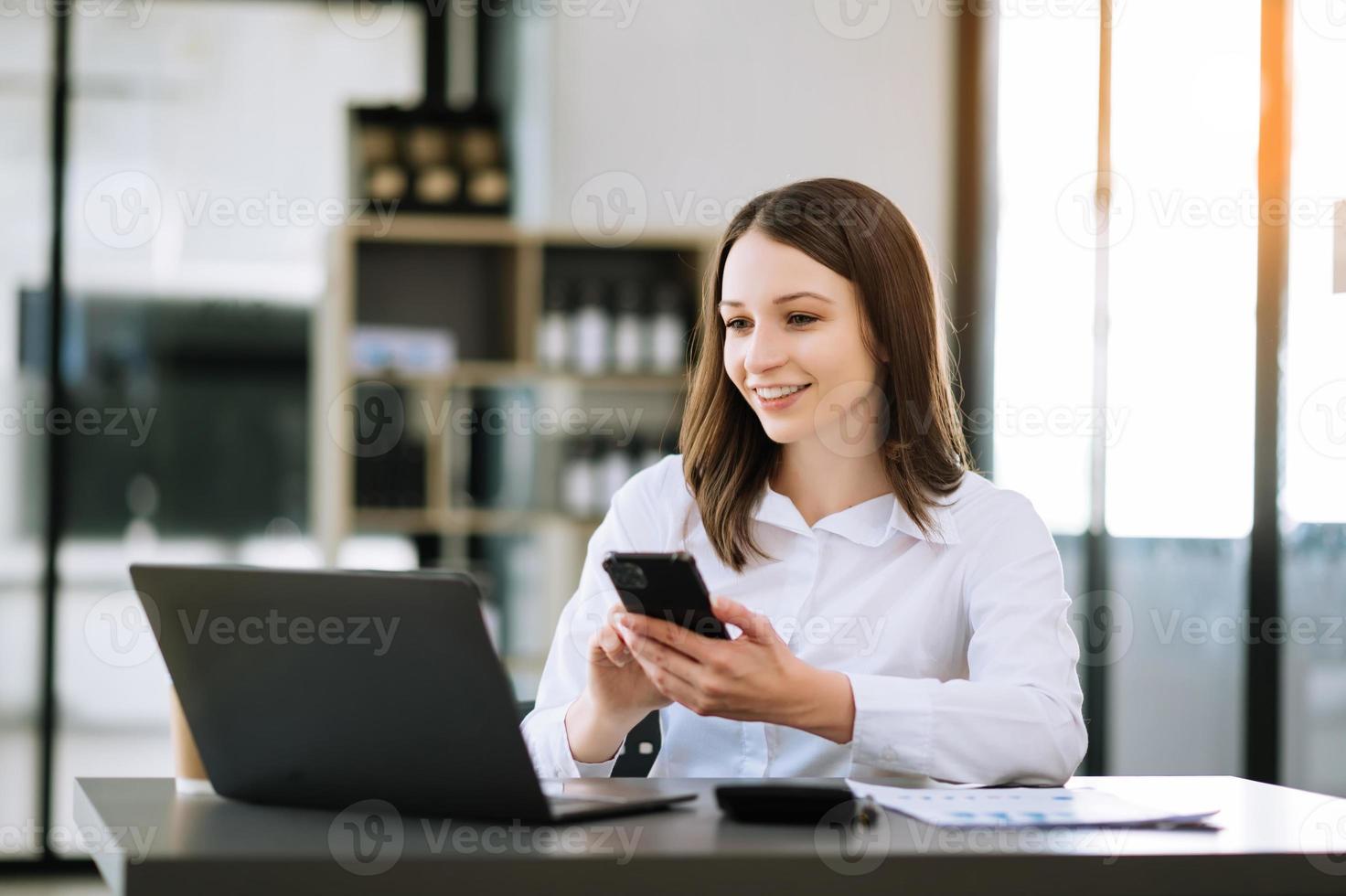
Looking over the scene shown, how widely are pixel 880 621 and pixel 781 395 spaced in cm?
30

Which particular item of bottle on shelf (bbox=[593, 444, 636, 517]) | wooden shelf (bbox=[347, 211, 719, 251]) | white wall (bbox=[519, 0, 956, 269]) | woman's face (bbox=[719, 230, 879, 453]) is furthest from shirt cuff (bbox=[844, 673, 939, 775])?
white wall (bbox=[519, 0, 956, 269])

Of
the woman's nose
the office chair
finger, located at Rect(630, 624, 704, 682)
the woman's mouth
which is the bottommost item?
the office chair

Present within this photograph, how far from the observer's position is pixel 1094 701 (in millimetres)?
3717

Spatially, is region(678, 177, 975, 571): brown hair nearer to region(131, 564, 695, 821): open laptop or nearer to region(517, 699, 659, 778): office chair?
region(517, 699, 659, 778): office chair

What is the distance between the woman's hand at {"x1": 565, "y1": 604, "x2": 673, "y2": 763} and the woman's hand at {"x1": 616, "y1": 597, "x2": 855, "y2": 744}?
0.07 metres

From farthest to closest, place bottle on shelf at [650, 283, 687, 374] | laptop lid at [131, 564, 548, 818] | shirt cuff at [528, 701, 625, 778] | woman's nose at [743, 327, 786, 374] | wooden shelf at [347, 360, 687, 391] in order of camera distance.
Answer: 1. bottle on shelf at [650, 283, 687, 374]
2. wooden shelf at [347, 360, 687, 391]
3. woman's nose at [743, 327, 786, 374]
4. shirt cuff at [528, 701, 625, 778]
5. laptop lid at [131, 564, 548, 818]

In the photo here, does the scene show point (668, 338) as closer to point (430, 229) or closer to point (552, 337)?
point (552, 337)

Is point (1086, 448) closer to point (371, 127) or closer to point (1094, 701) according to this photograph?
point (1094, 701)

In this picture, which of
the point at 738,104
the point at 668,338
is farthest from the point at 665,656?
the point at 738,104

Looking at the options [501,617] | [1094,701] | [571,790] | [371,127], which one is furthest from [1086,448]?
[571,790]

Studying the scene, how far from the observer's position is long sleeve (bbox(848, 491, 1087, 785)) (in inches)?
57.9

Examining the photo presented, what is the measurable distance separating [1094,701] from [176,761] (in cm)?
284

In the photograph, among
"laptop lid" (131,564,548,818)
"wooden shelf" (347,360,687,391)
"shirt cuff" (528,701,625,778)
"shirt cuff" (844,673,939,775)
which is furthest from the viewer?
"wooden shelf" (347,360,687,391)

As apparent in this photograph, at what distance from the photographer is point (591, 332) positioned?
12.5ft
